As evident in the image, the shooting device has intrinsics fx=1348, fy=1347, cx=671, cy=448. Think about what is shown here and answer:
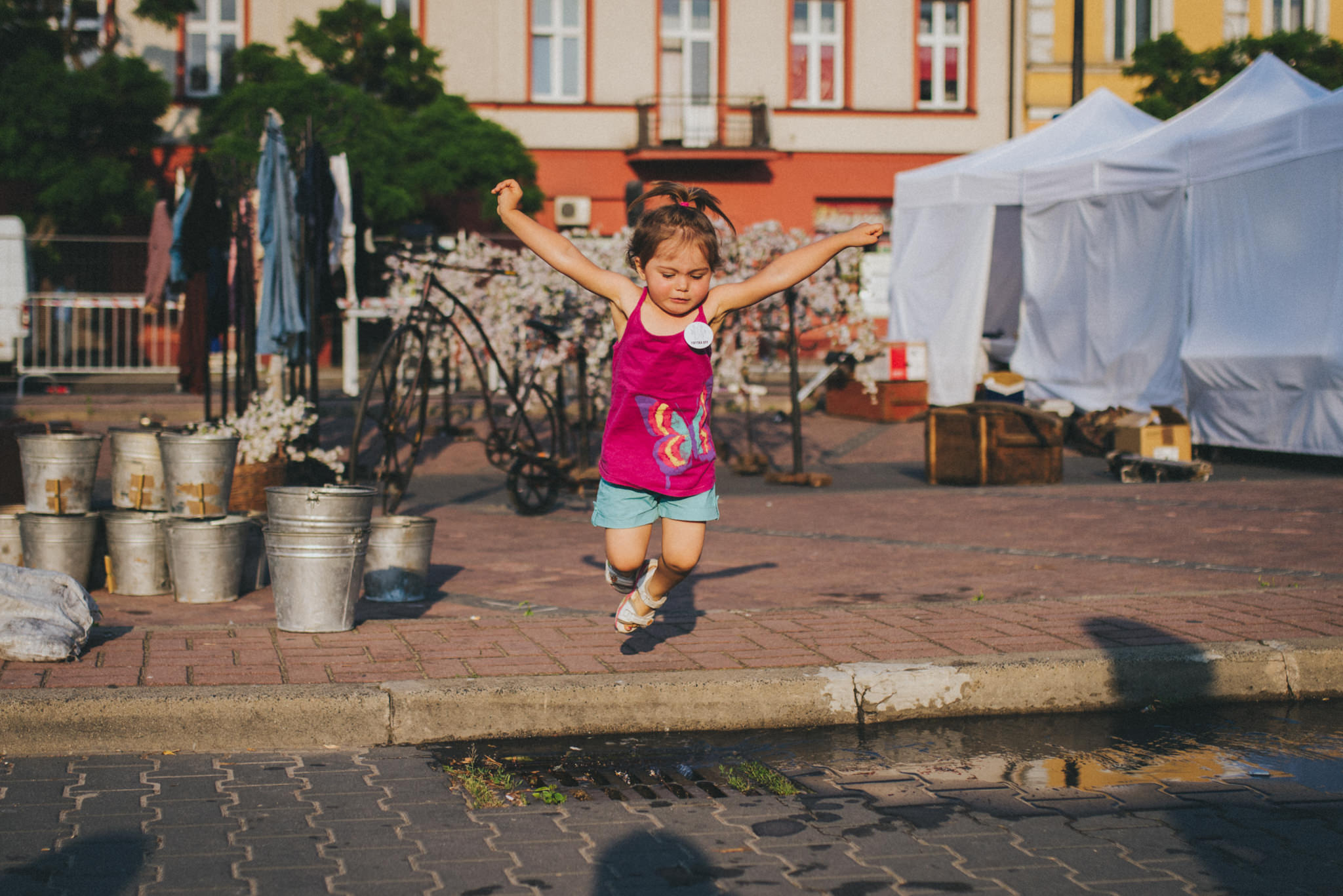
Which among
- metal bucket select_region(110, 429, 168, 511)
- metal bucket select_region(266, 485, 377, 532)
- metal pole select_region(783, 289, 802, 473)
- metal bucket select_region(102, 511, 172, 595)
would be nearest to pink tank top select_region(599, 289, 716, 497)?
metal bucket select_region(266, 485, 377, 532)

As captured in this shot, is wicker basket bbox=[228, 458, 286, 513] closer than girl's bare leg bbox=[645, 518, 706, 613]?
No

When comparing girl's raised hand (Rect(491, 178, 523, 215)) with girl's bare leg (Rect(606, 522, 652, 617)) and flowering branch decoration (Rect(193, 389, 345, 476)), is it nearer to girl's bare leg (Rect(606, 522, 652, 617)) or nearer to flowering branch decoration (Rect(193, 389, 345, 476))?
girl's bare leg (Rect(606, 522, 652, 617))

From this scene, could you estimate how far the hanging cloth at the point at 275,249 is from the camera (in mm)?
9414

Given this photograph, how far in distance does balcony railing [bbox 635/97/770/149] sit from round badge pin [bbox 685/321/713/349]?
24.4 m

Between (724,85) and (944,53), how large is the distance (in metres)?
5.01

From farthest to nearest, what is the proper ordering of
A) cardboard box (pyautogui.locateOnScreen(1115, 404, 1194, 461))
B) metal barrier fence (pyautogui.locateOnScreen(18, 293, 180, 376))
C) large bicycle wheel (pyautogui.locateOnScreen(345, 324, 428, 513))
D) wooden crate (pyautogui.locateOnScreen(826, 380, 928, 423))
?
metal barrier fence (pyautogui.locateOnScreen(18, 293, 180, 376)) → wooden crate (pyautogui.locateOnScreen(826, 380, 928, 423)) → cardboard box (pyautogui.locateOnScreen(1115, 404, 1194, 461)) → large bicycle wheel (pyautogui.locateOnScreen(345, 324, 428, 513))

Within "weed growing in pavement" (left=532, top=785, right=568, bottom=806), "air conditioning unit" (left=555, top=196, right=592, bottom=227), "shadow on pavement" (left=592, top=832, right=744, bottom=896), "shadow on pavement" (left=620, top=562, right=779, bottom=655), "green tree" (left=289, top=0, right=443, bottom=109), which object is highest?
"green tree" (left=289, top=0, right=443, bottom=109)

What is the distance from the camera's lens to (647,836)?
3523mm

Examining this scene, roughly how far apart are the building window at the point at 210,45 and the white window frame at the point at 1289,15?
72.3 ft

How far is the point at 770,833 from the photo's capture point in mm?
3555

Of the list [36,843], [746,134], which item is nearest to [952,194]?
[746,134]

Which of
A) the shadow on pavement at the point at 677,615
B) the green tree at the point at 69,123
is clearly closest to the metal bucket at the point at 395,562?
the shadow on pavement at the point at 677,615

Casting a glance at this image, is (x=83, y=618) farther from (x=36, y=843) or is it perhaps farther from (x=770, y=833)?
(x=770, y=833)

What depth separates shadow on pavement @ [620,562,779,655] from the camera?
5387mm
